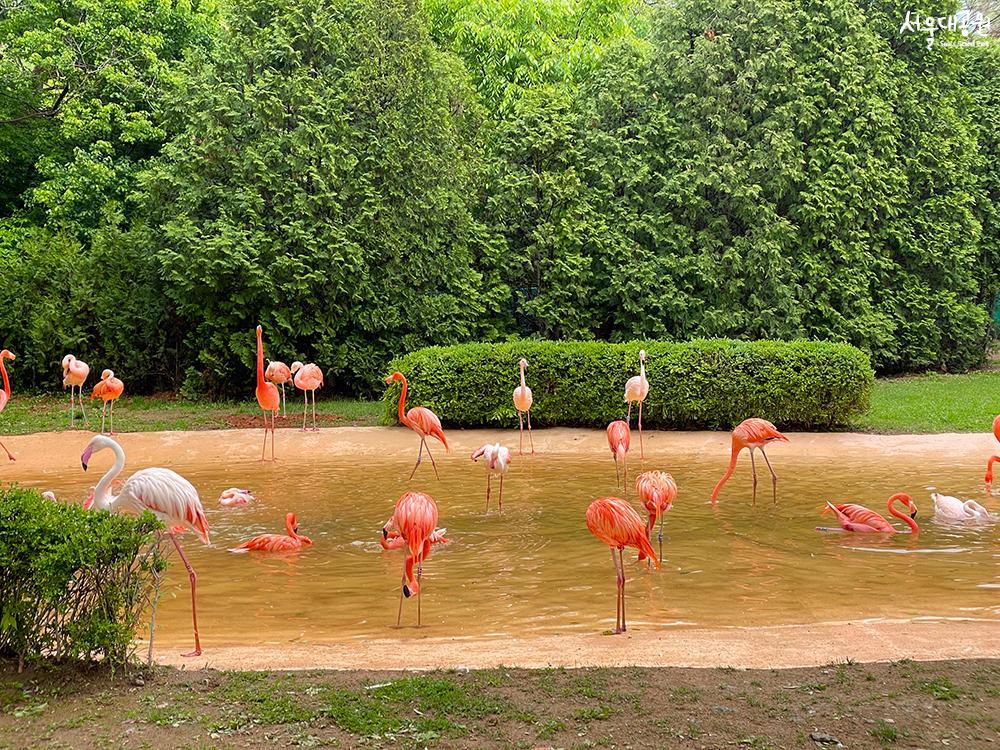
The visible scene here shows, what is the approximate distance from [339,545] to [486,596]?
5.88ft

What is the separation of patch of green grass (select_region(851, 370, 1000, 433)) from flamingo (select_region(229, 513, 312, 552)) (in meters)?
8.20

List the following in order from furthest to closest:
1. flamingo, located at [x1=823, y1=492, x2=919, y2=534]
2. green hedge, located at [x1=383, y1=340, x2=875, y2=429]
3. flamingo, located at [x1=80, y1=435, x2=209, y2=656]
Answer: green hedge, located at [x1=383, y1=340, x2=875, y2=429] < flamingo, located at [x1=823, y1=492, x2=919, y2=534] < flamingo, located at [x1=80, y1=435, x2=209, y2=656]

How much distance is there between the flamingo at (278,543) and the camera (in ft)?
24.2

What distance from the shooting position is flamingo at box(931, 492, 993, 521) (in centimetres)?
803

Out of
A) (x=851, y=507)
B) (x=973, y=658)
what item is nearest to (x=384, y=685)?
(x=973, y=658)

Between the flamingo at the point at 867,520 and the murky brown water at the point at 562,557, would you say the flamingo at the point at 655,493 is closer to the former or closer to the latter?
the murky brown water at the point at 562,557

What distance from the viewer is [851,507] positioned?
308 inches

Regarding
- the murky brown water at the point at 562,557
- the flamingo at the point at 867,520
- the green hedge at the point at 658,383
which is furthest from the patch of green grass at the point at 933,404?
the flamingo at the point at 867,520

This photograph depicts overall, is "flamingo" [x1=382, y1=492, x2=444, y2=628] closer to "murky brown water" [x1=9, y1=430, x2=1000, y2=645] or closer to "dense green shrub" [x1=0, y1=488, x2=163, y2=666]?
"murky brown water" [x1=9, y1=430, x2=1000, y2=645]

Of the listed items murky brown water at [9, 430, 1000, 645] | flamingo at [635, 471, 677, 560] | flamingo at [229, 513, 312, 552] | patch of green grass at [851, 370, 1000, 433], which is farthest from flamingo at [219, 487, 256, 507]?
patch of green grass at [851, 370, 1000, 433]

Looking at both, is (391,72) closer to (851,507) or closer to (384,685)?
(851,507)

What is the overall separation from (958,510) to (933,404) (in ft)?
23.5

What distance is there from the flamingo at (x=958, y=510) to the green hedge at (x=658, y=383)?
14.7 ft

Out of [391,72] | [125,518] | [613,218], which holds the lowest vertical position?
[125,518]
